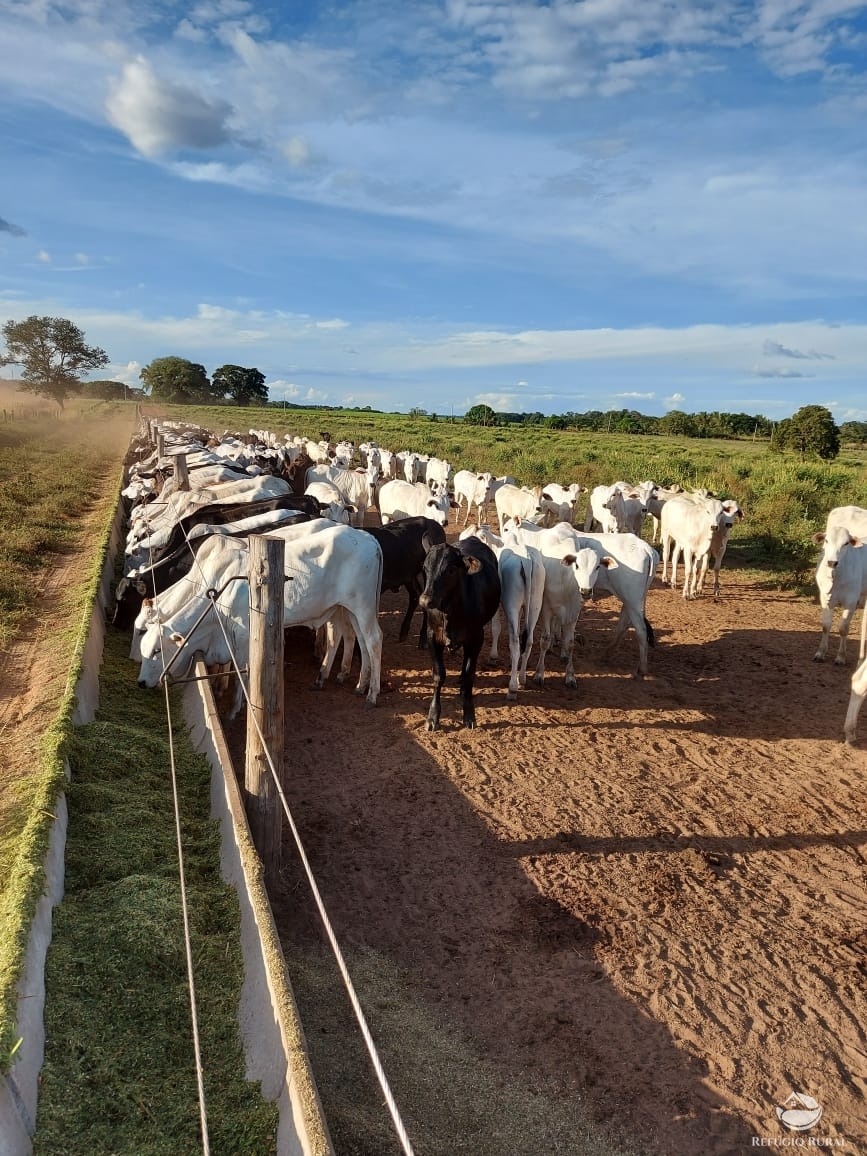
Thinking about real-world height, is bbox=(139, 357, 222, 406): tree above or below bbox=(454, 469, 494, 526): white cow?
above

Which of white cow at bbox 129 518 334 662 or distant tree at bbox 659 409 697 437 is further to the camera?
distant tree at bbox 659 409 697 437

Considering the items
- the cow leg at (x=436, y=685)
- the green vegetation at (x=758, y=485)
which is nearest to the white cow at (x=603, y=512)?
the green vegetation at (x=758, y=485)

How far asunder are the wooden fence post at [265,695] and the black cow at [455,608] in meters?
3.12

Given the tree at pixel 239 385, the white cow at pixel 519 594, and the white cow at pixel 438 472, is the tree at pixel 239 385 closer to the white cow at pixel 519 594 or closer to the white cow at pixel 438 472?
the white cow at pixel 438 472

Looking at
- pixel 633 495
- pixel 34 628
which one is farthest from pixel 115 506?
pixel 633 495

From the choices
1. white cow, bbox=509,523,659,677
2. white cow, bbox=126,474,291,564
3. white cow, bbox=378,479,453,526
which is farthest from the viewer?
white cow, bbox=378,479,453,526

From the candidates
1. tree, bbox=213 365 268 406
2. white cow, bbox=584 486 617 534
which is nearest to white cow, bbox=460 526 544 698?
white cow, bbox=584 486 617 534

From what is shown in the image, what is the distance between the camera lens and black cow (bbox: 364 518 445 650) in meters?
11.1

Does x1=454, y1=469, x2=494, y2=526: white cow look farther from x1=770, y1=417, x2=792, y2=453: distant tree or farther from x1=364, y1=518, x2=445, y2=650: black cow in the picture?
x1=770, y1=417, x2=792, y2=453: distant tree

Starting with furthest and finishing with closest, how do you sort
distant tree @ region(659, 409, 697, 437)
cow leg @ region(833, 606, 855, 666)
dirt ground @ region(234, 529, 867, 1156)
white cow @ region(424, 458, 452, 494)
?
distant tree @ region(659, 409, 697, 437)
white cow @ region(424, 458, 452, 494)
cow leg @ region(833, 606, 855, 666)
dirt ground @ region(234, 529, 867, 1156)

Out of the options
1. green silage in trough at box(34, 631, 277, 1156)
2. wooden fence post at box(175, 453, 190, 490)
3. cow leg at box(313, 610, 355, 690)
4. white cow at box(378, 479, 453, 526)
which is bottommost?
green silage in trough at box(34, 631, 277, 1156)

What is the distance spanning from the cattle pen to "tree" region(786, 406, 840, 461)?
40567mm

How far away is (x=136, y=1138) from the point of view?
3178 mm

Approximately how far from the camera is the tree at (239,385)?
382 ft
